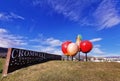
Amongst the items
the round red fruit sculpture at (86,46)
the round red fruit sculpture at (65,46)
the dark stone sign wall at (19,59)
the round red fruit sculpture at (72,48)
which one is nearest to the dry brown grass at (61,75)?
the dark stone sign wall at (19,59)

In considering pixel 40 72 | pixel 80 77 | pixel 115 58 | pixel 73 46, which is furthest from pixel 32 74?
pixel 115 58

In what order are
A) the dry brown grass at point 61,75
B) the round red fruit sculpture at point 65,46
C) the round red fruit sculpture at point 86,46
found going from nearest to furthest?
the dry brown grass at point 61,75, the round red fruit sculpture at point 86,46, the round red fruit sculpture at point 65,46

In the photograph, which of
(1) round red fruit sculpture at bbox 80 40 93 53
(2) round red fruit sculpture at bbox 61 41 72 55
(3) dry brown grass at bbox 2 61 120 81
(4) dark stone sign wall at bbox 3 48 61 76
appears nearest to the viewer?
(3) dry brown grass at bbox 2 61 120 81

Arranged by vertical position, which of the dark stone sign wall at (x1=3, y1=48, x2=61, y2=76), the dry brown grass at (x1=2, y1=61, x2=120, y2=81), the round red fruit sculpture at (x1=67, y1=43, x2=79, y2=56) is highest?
the round red fruit sculpture at (x1=67, y1=43, x2=79, y2=56)

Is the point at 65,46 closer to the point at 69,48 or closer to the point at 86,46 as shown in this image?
the point at 69,48

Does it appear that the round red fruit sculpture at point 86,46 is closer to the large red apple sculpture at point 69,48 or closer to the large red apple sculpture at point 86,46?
the large red apple sculpture at point 86,46

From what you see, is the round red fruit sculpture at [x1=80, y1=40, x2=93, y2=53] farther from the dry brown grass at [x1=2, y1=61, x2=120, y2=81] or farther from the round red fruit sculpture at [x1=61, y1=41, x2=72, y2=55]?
the dry brown grass at [x1=2, y1=61, x2=120, y2=81]

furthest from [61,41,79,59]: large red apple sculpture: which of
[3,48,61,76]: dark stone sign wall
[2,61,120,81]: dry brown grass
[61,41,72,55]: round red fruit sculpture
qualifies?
[2,61,120,81]: dry brown grass

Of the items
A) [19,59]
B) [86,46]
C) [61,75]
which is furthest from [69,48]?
[61,75]

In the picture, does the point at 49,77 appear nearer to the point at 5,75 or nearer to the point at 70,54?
the point at 5,75

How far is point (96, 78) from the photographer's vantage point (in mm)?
12367

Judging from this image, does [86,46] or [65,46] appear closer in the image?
[86,46]

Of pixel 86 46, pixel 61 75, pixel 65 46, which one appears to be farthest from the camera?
pixel 65 46

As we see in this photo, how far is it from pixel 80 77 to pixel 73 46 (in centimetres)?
725
